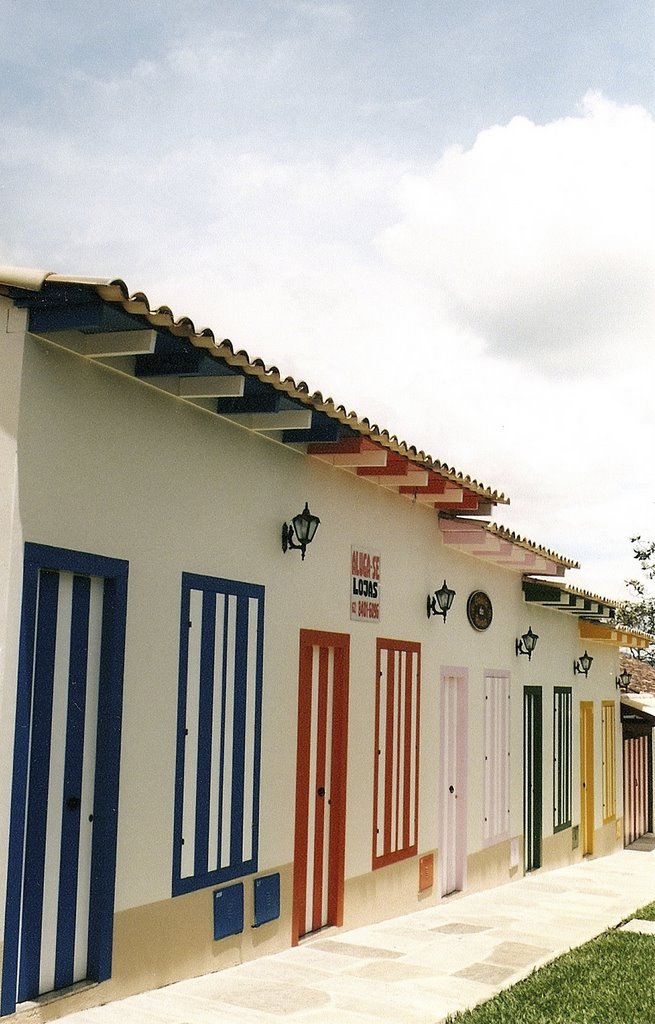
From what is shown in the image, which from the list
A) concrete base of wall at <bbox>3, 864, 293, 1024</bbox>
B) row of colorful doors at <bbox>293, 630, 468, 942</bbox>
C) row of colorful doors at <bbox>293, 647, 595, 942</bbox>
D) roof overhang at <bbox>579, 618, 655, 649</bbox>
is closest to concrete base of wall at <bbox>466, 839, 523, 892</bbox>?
row of colorful doors at <bbox>293, 630, 468, 942</bbox>

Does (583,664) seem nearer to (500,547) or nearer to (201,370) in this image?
(500,547)

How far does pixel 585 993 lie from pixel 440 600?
4628mm

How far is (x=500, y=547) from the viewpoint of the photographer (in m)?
11.9

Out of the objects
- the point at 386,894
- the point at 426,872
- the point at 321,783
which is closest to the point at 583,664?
the point at 426,872

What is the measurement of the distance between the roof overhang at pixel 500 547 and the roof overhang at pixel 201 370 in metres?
1.61

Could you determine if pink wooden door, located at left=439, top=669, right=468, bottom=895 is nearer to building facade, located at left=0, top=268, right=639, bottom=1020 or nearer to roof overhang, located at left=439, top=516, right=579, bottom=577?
building facade, located at left=0, top=268, right=639, bottom=1020

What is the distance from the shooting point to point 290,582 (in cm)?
809

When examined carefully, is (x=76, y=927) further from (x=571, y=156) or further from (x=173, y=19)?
(x=571, y=156)

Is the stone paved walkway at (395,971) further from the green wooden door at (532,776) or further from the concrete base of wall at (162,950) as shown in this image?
the green wooden door at (532,776)

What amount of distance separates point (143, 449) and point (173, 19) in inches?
128

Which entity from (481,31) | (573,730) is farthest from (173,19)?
(573,730)

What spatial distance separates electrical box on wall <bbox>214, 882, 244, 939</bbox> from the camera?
6871 millimetres

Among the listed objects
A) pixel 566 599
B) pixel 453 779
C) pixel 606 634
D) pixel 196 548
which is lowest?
pixel 453 779

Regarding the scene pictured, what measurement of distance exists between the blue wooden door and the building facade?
0.05ft
